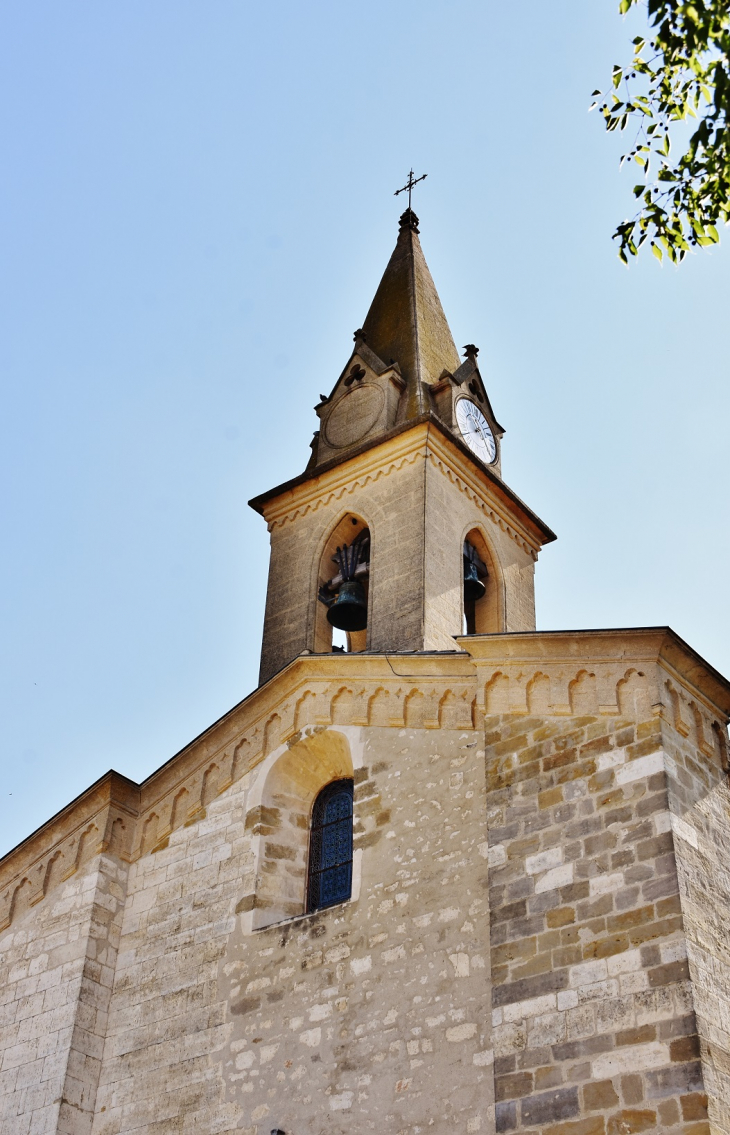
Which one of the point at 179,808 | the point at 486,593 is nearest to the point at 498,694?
the point at 179,808

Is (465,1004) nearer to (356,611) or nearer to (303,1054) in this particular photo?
(303,1054)

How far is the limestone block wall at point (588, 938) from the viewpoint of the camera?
8.32 m

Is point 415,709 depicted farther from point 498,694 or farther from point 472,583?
point 472,583

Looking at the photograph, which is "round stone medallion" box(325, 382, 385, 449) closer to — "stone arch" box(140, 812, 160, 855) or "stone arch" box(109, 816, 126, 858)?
"stone arch" box(140, 812, 160, 855)

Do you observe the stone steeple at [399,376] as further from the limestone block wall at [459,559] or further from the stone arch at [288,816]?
the stone arch at [288,816]

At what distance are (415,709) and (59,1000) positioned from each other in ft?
13.9

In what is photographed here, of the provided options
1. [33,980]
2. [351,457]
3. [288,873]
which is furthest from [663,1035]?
[351,457]

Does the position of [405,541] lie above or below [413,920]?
above

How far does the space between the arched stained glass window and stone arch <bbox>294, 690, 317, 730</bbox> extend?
0.63 m

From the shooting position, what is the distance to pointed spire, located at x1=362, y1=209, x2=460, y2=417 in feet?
58.7

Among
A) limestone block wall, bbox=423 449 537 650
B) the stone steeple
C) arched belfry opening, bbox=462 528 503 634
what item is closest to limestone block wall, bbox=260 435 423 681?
limestone block wall, bbox=423 449 537 650

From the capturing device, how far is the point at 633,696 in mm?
10109

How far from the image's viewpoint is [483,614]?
16578 mm

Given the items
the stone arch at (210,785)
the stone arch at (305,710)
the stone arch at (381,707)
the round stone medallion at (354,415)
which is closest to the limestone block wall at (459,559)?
the round stone medallion at (354,415)
